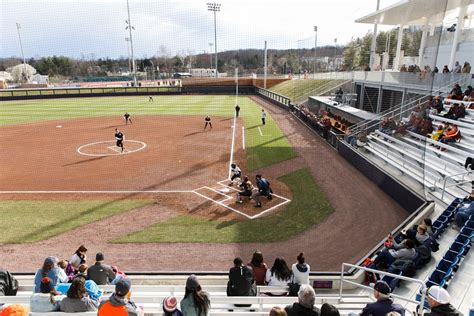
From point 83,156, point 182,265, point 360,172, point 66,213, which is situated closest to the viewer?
point 182,265

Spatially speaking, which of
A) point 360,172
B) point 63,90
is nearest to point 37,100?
point 63,90

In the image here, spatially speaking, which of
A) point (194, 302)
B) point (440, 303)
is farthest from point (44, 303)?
point (440, 303)

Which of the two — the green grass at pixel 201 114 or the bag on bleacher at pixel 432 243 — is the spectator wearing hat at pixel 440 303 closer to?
the bag on bleacher at pixel 432 243

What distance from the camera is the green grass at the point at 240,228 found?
1120cm

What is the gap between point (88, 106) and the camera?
4894 cm

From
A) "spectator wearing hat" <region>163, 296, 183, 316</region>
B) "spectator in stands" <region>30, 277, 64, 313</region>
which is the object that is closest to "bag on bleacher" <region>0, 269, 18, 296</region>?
"spectator in stands" <region>30, 277, 64, 313</region>

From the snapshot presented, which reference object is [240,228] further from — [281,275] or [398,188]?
[398,188]

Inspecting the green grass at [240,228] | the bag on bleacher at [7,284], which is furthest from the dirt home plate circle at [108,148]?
the bag on bleacher at [7,284]

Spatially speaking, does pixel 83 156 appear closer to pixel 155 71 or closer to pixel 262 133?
pixel 262 133

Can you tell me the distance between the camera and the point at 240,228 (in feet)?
39.2

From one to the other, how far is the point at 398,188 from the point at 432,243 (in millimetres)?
5663

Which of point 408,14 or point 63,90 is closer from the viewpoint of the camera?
point 408,14

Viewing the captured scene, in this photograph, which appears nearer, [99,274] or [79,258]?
[99,274]

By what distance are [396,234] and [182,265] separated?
6604mm
